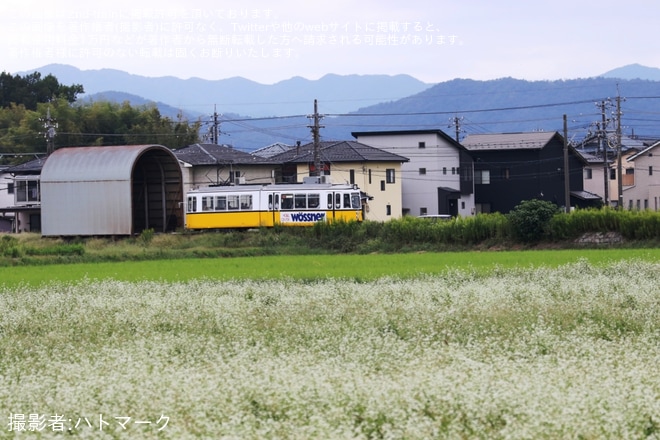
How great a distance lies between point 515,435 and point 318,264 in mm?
19677

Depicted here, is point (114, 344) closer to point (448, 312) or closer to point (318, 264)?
point (448, 312)

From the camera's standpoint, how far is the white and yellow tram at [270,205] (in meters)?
39.9

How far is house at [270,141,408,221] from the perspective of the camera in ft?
176

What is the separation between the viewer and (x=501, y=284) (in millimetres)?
17203

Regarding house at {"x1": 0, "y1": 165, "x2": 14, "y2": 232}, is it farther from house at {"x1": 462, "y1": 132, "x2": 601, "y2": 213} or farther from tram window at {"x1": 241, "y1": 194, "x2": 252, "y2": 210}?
house at {"x1": 462, "y1": 132, "x2": 601, "y2": 213}

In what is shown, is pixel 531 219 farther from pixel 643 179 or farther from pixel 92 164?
pixel 643 179

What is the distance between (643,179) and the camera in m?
66.6

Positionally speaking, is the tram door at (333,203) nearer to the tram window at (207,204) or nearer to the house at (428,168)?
the tram window at (207,204)

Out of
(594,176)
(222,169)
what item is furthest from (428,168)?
(594,176)

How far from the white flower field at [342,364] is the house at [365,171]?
3680 cm

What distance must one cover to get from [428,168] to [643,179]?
54.9 ft

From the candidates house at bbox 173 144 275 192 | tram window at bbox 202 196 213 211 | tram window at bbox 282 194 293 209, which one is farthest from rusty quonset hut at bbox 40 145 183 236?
house at bbox 173 144 275 192

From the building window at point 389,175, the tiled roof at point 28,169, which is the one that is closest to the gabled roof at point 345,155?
the building window at point 389,175

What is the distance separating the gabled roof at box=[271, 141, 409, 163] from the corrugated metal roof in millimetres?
15918
